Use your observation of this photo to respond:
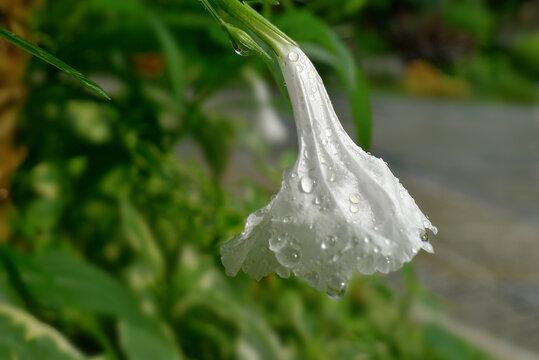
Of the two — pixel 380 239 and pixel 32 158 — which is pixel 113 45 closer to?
pixel 32 158

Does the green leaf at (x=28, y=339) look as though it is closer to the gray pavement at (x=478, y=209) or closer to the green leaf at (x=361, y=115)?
the green leaf at (x=361, y=115)

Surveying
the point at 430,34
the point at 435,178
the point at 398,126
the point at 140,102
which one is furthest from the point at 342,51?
the point at 430,34

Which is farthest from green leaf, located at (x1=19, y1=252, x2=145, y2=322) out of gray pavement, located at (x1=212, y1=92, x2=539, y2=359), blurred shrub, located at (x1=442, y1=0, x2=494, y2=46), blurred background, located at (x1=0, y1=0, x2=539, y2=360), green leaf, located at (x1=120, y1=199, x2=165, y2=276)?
blurred shrub, located at (x1=442, y1=0, x2=494, y2=46)

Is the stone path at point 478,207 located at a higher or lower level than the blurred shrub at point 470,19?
higher

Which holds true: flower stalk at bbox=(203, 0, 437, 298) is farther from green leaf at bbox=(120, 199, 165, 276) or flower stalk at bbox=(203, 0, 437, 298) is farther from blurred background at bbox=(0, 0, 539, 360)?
green leaf at bbox=(120, 199, 165, 276)

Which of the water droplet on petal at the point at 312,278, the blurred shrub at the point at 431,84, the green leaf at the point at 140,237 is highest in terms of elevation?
the water droplet on petal at the point at 312,278

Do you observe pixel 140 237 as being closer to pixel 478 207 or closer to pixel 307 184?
pixel 307 184

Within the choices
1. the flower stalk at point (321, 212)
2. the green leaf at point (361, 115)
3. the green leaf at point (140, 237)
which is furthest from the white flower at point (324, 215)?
the green leaf at point (140, 237)

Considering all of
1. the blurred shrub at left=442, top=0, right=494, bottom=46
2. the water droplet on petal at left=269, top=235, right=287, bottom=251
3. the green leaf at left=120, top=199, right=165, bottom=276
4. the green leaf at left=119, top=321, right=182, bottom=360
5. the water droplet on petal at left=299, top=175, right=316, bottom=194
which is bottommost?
the blurred shrub at left=442, top=0, right=494, bottom=46
